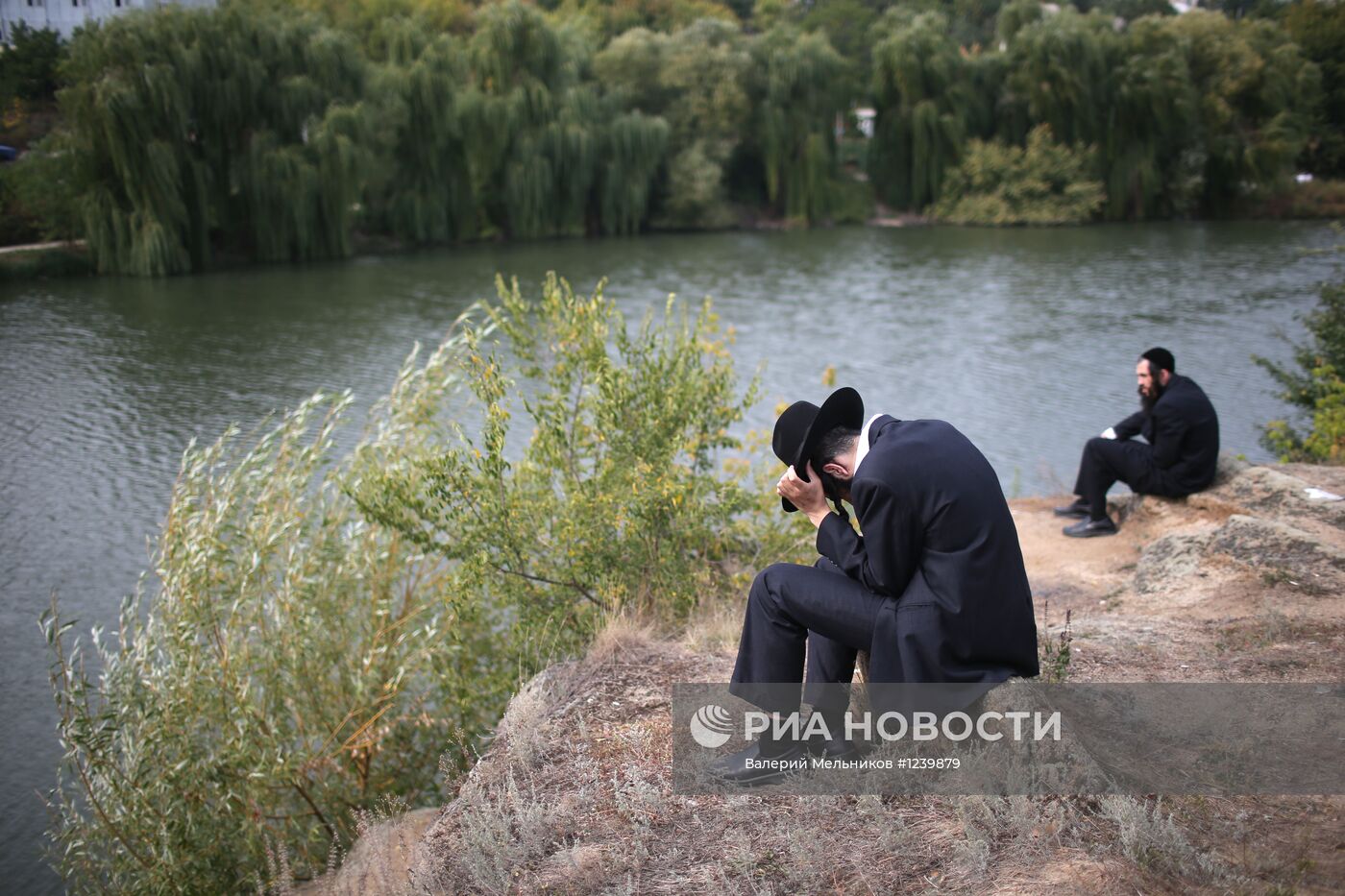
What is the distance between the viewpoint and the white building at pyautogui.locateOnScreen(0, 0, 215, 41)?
90.5 ft

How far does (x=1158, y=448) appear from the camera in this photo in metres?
9.02

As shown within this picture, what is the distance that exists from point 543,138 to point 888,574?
1438 inches

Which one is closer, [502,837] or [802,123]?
[502,837]

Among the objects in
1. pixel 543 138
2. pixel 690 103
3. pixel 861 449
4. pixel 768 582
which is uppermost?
pixel 690 103

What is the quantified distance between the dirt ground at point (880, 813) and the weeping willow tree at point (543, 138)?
109 ft

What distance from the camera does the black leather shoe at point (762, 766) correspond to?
4.39 meters

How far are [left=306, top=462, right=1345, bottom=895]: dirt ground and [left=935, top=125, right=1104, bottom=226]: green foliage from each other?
4064cm

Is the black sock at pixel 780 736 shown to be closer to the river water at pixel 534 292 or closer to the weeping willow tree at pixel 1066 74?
the river water at pixel 534 292

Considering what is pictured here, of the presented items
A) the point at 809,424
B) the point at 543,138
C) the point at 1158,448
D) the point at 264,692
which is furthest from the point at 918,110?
the point at 809,424

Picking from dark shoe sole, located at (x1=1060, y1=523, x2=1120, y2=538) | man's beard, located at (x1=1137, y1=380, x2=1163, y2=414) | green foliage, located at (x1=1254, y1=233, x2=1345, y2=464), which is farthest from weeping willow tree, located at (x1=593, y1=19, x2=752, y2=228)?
man's beard, located at (x1=1137, y1=380, x2=1163, y2=414)

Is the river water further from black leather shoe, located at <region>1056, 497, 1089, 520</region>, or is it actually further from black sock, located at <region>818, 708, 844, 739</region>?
black sock, located at <region>818, 708, 844, 739</region>

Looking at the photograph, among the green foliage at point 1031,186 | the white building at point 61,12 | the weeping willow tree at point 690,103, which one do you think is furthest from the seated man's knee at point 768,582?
the green foliage at point 1031,186

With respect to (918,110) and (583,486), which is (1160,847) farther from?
(918,110)

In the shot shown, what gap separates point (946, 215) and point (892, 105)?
5501mm
